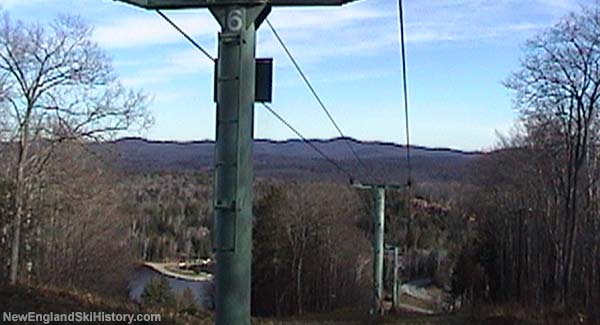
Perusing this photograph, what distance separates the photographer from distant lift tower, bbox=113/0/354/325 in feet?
20.2

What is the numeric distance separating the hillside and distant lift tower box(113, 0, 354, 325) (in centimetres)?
1484

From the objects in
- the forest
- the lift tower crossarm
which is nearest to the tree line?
the forest

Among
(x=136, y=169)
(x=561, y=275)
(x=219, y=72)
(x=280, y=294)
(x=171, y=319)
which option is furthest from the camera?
(x=280, y=294)

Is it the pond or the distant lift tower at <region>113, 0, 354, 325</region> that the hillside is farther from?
the distant lift tower at <region>113, 0, 354, 325</region>

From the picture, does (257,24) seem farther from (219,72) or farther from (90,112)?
(90,112)

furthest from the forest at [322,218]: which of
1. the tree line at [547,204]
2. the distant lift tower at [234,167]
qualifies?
the distant lift tower at [234,167]

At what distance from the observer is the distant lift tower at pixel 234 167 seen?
616 centimetres

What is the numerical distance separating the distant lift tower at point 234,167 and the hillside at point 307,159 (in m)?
14.8

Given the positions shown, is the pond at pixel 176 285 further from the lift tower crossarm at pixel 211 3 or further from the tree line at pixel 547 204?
the lift tower crossarm at pixel 211 3

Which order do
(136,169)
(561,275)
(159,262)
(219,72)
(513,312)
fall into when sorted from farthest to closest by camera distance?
(159,262) → (136,169) → (561,275) → (513,312) → (219,72)

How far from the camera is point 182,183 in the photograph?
142 feet

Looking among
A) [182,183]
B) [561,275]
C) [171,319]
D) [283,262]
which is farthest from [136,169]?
[171,319]

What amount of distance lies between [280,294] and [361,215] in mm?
9763

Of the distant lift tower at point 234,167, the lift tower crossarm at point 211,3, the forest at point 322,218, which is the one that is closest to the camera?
the distant lift tower at point 234,167
